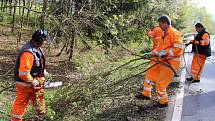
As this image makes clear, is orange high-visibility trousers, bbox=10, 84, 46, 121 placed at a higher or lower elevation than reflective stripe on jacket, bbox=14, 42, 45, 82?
lower

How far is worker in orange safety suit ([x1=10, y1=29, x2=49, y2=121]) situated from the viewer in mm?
5820

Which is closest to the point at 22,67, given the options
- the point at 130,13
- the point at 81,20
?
the point at 81,20

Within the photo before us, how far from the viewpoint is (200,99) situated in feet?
26.5

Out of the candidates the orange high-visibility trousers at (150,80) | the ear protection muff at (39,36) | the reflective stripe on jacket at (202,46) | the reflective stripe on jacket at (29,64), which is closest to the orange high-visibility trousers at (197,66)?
the reflective stripe on jacket at (202,46)

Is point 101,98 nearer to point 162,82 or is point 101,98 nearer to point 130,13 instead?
point 162,82

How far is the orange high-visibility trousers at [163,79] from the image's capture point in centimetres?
719

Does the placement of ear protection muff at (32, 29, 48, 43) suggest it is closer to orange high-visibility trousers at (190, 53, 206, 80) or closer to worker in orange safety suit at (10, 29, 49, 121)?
worker in orange safety suit at (10, 29, 49, 121)

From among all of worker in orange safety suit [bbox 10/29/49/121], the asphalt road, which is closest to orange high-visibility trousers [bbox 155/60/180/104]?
the asphalt road

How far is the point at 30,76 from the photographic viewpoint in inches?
231

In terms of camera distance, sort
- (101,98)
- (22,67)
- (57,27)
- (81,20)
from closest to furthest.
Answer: (22,67) < (101,98) < (57,27) < (81,20)

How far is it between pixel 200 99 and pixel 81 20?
3.13 metres

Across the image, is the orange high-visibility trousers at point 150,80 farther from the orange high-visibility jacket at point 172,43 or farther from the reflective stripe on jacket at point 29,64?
the reflective stripe on jacket at point 29,64

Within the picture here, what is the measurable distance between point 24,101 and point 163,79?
8.72 feet

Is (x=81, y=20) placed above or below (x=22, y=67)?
above
